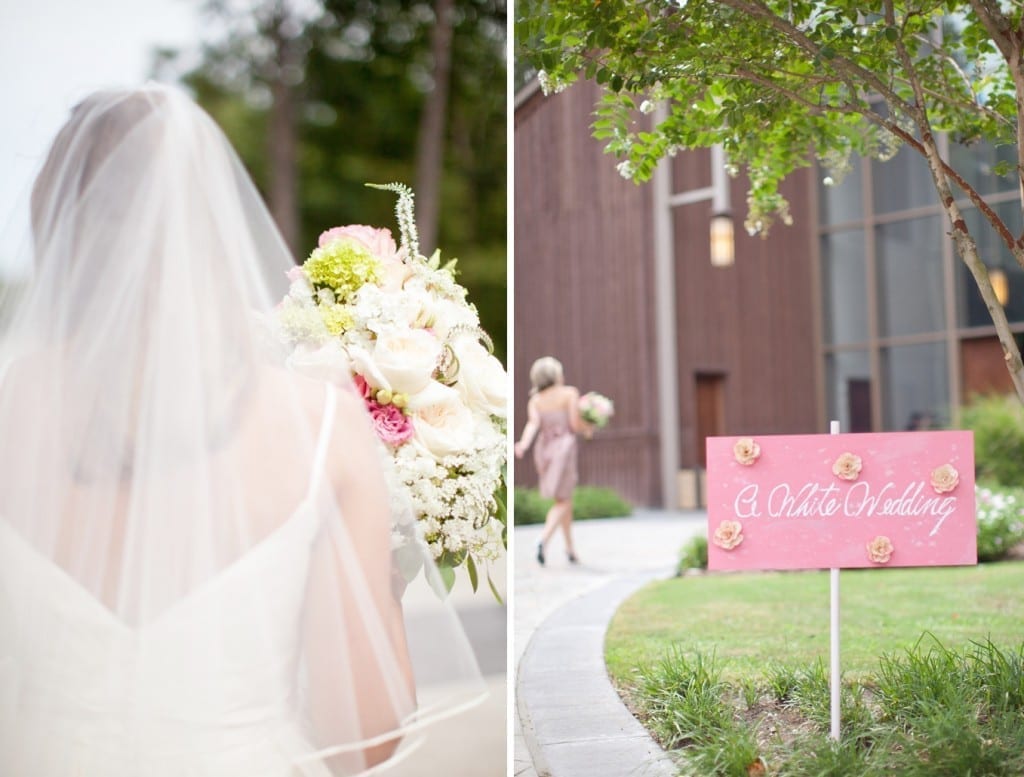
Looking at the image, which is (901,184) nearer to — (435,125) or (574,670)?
(435,125)

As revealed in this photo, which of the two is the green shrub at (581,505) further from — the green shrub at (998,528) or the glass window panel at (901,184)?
the glass window panel at (901,184)

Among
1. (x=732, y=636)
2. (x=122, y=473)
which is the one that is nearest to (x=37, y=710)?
(x=122, y=473)

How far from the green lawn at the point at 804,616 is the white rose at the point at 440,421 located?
6.57ft

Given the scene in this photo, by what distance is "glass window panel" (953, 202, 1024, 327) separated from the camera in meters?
14.6

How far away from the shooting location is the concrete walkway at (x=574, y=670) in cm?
333

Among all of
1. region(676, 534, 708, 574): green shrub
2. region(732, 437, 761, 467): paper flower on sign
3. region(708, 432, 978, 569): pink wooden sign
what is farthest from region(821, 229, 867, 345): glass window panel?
region(732, 437, 761, 467): paper flower on sign

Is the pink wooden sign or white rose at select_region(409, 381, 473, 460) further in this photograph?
the pink wooden sign

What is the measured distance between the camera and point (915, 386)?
53.2ft

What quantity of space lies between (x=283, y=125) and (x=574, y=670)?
710 inches

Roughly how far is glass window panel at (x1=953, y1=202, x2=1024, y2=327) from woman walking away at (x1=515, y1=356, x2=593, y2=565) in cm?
755

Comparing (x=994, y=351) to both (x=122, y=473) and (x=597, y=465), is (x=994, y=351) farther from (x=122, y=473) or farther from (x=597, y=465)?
(x=122, y=473)

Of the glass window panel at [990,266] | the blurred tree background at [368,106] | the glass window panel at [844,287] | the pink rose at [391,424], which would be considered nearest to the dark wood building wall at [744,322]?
the glass window panel at [844,287]

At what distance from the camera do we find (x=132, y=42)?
17391 millimetres

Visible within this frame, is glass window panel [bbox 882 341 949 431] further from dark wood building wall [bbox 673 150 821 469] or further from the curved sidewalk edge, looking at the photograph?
the curved sidewalk edge
